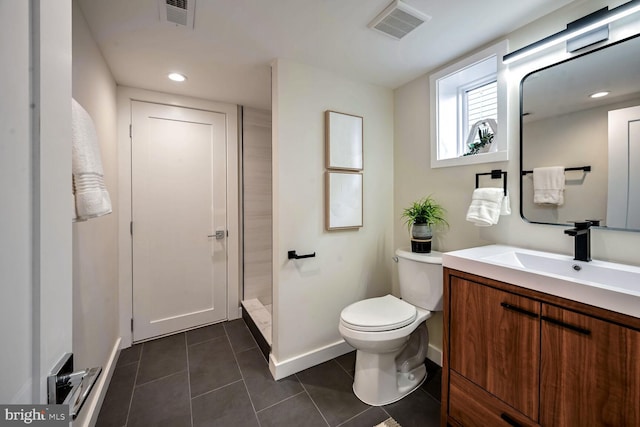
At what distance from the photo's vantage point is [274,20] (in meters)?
1.46

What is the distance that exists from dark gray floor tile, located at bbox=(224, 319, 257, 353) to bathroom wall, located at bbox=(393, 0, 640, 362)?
4.68 feet

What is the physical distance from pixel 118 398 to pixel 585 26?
3.36m

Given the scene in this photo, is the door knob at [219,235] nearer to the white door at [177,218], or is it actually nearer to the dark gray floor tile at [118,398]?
the white door at [177,218]

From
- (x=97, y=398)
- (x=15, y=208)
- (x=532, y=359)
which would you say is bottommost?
(x=97, y=398)

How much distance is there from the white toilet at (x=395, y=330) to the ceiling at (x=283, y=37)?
55.5 inches

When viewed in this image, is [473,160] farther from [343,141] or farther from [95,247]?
[95,247]

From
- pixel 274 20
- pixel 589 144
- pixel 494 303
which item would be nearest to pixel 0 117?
pixel 274 20

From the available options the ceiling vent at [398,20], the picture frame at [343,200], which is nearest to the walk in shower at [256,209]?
the picture frame at [343,200]

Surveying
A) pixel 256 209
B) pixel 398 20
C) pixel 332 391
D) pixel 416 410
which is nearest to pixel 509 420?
pixel 416 410

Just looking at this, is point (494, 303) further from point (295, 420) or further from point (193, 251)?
point (193, 251)

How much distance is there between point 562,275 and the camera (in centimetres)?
120

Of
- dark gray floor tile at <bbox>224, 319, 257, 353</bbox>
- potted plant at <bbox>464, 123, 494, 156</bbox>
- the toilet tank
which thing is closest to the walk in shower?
dark gray floor tile at <bbox>224, 319, 257, 353</bbox>

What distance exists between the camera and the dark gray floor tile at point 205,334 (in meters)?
2.38

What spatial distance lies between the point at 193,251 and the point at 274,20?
2068 mm
